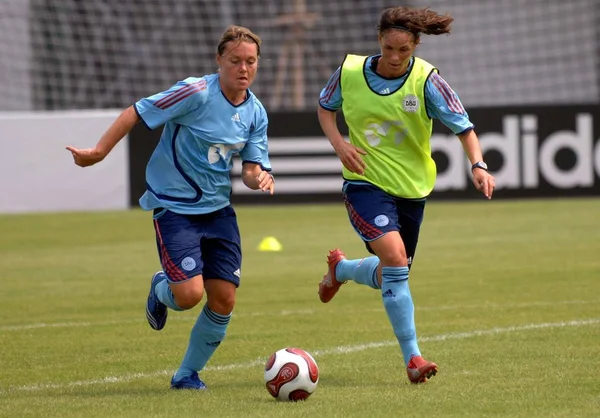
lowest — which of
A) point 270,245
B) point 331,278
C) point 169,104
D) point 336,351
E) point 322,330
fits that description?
point 270,245

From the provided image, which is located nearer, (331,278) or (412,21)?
(412,21)

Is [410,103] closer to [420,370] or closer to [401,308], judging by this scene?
[401,308]

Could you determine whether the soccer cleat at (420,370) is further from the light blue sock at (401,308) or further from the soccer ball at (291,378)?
the soccer ball at (291,378)

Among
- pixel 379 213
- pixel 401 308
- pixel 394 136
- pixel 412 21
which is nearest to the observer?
pixel 401 308

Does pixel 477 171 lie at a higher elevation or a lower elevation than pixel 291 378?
higher

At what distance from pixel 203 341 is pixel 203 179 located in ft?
2.81

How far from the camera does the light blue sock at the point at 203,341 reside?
6398 mm

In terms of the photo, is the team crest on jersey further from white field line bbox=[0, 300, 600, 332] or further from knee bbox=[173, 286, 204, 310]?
white field line bbox=[0, 300, 600, 332]

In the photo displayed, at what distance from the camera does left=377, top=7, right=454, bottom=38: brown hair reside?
6.66 metres

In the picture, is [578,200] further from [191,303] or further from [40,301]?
[191,303]

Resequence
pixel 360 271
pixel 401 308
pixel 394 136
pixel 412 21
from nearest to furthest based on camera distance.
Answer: pixel 401 308, pixel 412 21, pixel 394 136, pixel 360 271

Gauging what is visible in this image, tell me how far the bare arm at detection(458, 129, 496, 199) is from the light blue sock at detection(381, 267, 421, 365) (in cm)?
61

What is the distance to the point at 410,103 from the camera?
684 cm

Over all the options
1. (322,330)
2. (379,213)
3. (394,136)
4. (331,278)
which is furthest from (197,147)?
(322,330)
